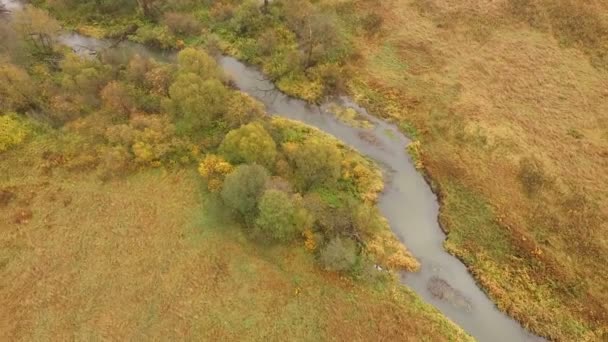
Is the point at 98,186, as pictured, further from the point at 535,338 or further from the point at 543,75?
the point at 543,75

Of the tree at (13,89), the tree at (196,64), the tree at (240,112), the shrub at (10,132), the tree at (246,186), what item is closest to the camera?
the tree at (246,186)

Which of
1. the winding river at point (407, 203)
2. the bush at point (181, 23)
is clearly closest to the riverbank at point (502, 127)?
the winding river at point (407, 203)

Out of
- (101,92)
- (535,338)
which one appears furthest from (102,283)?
(535,338)

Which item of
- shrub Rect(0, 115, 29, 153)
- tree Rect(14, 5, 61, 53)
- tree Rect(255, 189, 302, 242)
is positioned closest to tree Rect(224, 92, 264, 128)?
tree Rect(255, 189, 302, 242)

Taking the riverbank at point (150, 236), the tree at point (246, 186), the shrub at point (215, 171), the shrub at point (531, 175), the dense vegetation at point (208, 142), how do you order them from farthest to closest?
the shrub at point (531, 175) → the shrub at point (215, 171) → the dense vegetation at point (208, 142) → the tree at point (246, 186) → the riverbank at point (150, 236)

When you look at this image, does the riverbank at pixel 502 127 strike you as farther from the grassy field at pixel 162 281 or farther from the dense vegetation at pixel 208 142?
the grassy field at pixel 162 281

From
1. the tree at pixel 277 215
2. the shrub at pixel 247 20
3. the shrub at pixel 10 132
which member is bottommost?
the shrub at pixel 10 132
